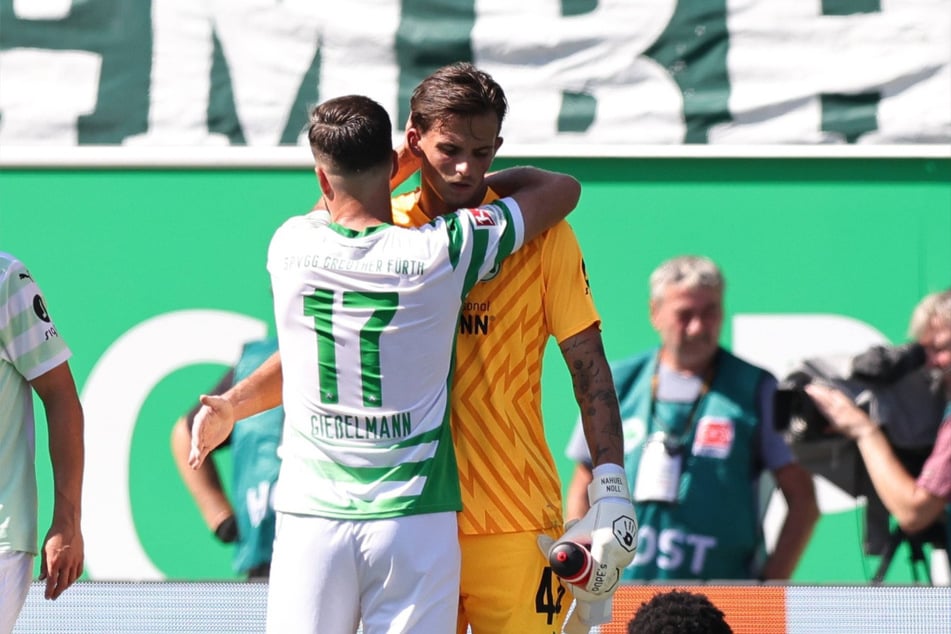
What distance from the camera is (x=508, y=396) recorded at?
3.08 metres

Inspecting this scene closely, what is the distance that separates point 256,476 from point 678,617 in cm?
291

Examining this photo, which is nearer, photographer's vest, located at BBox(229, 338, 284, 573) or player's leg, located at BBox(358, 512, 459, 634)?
player's leg, located at BBox(358, 512, 459, 634)

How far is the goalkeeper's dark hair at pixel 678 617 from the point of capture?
3.06 meters

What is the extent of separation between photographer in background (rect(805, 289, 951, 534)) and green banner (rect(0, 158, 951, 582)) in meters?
0.30

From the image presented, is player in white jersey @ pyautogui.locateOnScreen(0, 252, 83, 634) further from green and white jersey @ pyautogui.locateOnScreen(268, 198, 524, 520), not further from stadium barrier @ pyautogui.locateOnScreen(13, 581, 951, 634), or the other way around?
green and white jersey @ pyautogui.locateOnScreen(268, 198, 524, 520)

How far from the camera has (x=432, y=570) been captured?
2.88 m

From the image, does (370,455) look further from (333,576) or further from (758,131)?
(758,131)

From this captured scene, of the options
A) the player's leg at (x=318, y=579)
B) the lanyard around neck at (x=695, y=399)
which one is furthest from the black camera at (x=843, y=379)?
the player's leg at (x=318, y=579)

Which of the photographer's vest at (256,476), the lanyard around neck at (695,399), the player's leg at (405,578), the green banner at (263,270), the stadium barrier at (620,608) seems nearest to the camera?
the player's leg at (405,578)

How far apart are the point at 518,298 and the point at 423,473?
1.52ft

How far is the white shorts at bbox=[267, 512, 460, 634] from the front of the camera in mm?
2869

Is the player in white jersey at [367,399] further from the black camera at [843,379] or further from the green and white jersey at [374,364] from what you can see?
the black camera at [843,379]

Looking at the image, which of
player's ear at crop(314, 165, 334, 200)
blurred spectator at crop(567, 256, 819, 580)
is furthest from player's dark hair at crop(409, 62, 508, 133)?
blurred spectator at crop(567, 256, 819, 580)

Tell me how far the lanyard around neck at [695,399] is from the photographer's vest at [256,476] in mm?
1476
